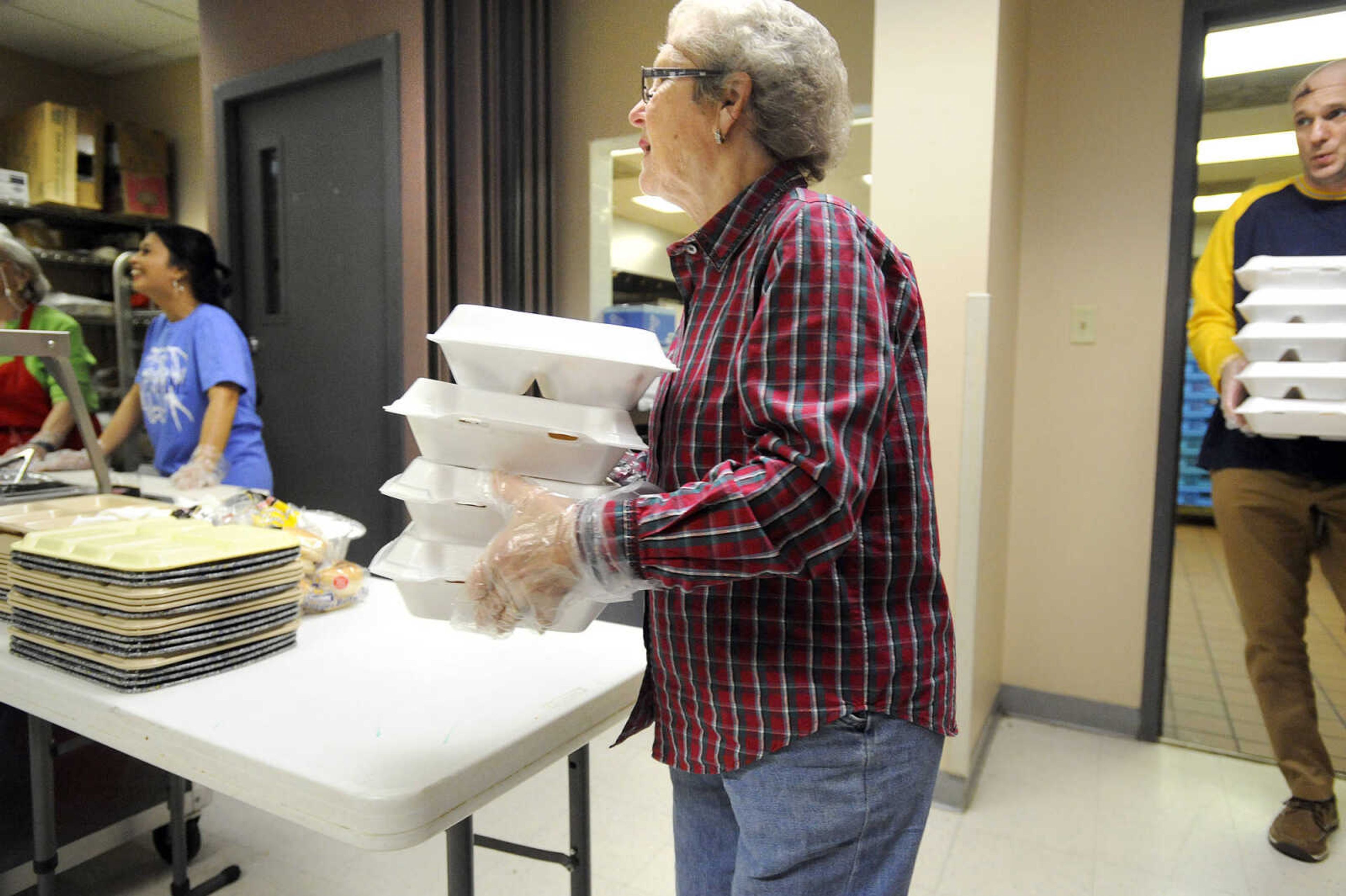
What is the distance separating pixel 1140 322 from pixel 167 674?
9.15 feet

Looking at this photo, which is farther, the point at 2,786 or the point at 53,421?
the point at 53,421

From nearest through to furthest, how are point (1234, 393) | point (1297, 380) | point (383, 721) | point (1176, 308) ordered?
point (383, 721) → point (1297, 380) → point (1234, 393) → point (1176, 308)

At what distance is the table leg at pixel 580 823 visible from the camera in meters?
1.26

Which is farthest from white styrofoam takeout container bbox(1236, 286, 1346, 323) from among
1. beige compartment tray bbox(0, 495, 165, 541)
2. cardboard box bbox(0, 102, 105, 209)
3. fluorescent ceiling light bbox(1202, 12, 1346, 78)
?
cardboard box bbox(0, 102, 105, 209)

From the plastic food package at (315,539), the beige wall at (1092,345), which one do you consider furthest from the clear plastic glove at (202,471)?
the beige wall at (1092,345)

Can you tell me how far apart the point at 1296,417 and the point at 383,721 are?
1.96 metres

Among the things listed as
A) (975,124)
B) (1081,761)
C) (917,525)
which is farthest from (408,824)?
(1081,761)

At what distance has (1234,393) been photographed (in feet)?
6.79

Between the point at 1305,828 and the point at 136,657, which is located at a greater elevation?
the point at 136,657

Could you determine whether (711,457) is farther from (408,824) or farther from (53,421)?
(53,421)

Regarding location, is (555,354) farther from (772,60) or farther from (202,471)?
(202,471)

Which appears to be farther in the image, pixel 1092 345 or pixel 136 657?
pixel 1092 345

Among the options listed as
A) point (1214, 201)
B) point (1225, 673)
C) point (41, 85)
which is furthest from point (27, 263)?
point (1214, 201)

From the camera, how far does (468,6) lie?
3090 mm
